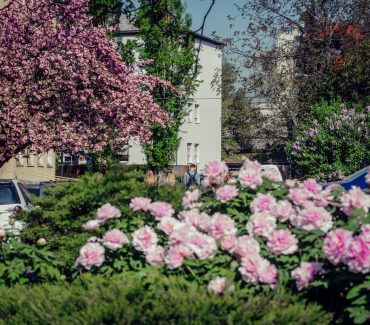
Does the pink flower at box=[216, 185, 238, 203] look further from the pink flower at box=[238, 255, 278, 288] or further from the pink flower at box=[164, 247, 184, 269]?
the pink flower at box=[238, 255, 278, 288]

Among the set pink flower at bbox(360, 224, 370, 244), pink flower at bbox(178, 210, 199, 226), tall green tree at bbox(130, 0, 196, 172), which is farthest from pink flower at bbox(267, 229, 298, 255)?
tall green tree at bbox(130, 0, 196, 172)

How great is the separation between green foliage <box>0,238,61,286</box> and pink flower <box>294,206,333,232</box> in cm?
177

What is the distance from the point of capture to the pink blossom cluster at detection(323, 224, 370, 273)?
173 inches

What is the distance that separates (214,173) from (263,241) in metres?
1.08

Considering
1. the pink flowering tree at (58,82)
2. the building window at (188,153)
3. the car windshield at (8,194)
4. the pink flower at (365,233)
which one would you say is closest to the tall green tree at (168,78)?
the building window at (188,153)

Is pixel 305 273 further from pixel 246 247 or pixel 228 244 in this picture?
pixel 228 244

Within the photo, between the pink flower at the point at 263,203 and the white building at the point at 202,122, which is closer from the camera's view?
the pink flower at the point at 263,203

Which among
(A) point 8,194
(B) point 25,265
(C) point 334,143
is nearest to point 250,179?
(B) point 25,265

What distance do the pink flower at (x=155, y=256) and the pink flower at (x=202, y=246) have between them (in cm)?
26

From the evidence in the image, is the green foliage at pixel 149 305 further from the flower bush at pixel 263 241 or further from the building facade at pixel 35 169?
the building facade at pixel 35 169

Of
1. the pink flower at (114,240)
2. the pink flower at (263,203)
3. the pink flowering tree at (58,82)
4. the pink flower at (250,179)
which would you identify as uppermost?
the pink flowering tree at (58,82)

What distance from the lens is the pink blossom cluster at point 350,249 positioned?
439 cm

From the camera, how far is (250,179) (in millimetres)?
5992

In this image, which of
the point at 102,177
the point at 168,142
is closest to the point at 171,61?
the point at 168,142
